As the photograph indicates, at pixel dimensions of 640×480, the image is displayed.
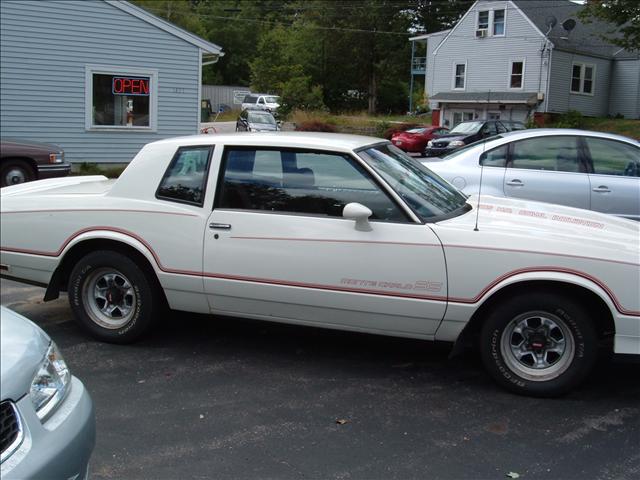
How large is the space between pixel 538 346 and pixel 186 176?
2709 mm

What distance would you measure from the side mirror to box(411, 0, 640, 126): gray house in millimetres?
34589

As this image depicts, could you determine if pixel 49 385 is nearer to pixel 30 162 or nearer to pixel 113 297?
pixel 113 297

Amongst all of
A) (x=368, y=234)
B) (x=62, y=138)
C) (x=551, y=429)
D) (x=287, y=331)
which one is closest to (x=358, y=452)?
(x=551, y=429)

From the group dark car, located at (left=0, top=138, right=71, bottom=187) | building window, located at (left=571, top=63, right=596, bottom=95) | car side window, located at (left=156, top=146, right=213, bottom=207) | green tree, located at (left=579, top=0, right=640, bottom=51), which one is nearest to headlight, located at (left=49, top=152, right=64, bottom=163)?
dark car, located at (left=0, top=138, right=71, bottom=187)

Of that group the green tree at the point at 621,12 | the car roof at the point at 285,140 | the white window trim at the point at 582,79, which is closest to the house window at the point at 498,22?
the white window trim at the point at 582,79

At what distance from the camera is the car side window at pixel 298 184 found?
15.0ft

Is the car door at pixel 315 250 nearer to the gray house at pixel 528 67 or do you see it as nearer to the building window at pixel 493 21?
the gray house at pixel 528 67

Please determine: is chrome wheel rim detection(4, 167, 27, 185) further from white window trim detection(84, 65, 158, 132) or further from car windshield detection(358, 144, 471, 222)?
car windshield detection(358, 144, 471, 222)

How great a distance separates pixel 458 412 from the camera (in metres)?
4.13

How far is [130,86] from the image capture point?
17.7 metres

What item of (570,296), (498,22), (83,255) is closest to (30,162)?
(83,255)

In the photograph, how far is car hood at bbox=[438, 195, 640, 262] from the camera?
417cm

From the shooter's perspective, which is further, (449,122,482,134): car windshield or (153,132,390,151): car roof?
(449,122,482,134): car windshield

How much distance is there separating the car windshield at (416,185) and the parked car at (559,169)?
7.76ft
